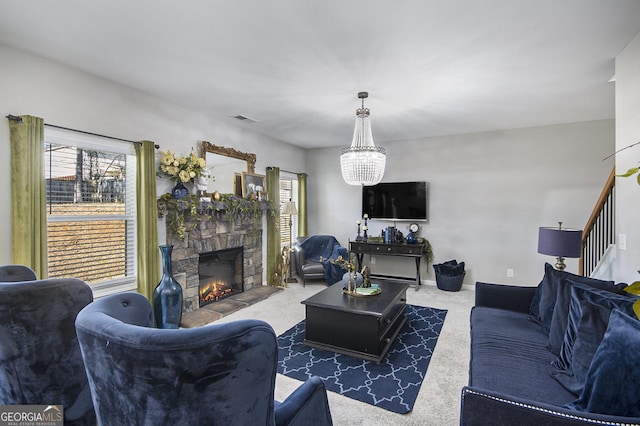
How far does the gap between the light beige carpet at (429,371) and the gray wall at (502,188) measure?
0.94 meters

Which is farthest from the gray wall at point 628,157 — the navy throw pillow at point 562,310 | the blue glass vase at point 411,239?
the blue glass vase at point 411,239

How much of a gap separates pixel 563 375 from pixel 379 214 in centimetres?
423

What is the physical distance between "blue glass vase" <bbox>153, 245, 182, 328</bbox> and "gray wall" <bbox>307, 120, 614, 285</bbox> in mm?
3766

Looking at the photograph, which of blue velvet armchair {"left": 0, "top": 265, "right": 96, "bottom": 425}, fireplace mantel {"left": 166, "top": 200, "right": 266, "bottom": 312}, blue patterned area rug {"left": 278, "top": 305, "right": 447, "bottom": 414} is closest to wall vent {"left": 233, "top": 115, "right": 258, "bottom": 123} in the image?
fireplace mantel {"left": 166, "top": 200, "right": 266, "bottom": 312}

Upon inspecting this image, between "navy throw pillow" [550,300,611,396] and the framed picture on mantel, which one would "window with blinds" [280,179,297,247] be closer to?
the framed picture on mantel

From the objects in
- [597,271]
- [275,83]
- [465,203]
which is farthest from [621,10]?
[465,203]

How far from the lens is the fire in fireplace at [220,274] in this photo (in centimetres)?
421

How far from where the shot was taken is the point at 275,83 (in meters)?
3.11

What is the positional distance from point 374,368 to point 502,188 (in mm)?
3861

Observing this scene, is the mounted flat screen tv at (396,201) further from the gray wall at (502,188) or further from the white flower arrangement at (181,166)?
the white flower arrangement at (181,166)

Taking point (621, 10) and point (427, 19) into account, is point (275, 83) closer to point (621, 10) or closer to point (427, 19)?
point (427, 19)

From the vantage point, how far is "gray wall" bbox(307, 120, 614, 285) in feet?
14.9

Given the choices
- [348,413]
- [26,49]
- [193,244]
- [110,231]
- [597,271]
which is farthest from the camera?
[193,244]

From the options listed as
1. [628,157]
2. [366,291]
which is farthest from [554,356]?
[366,291]
